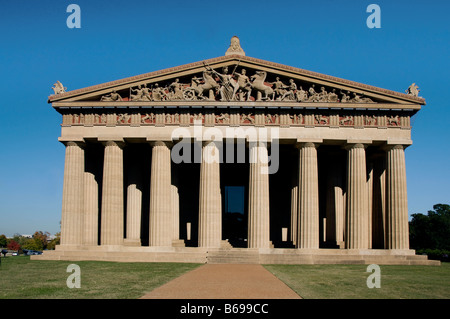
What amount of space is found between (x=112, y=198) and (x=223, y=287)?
23903 mm

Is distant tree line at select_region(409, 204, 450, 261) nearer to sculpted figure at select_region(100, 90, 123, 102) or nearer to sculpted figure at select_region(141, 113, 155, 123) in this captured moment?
sculpted figure at select_region(141, 113, 155, 123)

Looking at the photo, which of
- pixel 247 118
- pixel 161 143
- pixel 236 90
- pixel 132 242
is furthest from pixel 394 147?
pixel 132 242

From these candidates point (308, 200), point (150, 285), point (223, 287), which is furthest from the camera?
point (308, 200)

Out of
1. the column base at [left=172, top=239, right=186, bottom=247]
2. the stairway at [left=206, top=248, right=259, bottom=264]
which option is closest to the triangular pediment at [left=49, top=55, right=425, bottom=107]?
the stairway at [left=206, top=248, right=259, bottom=264]

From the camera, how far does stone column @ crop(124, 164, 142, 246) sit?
48750 mm

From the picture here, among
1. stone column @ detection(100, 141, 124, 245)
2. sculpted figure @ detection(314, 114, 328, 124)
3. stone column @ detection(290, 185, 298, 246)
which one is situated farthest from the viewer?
stone column @ detection(290, 185, 298, 246)

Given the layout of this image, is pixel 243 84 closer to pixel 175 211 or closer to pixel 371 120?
pixel 371 120

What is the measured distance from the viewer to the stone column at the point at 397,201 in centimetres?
4331

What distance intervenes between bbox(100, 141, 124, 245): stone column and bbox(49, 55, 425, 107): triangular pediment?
473 centimetres

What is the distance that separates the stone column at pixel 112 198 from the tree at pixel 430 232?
70.7 metres

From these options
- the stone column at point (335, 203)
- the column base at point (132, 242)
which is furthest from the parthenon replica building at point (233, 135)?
the column base at point (132, 242)

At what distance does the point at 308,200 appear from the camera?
143 feet

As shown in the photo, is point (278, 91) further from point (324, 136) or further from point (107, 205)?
point (107, 205)

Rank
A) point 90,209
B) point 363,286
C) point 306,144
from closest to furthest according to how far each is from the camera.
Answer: point 363,286
point 306,144
point 90,209
